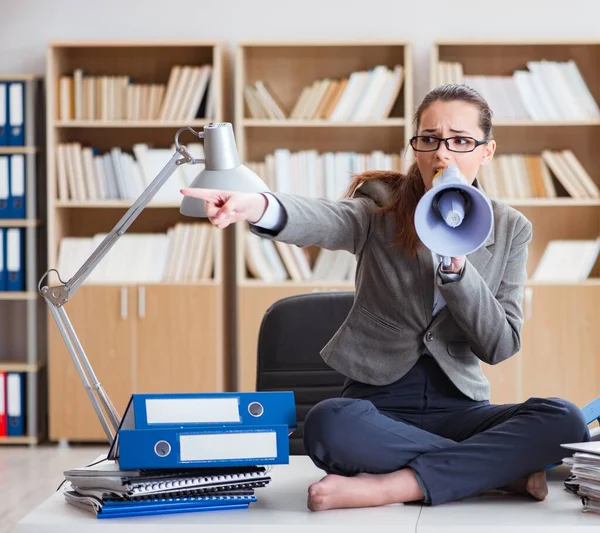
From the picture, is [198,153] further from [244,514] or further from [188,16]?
[244,514]

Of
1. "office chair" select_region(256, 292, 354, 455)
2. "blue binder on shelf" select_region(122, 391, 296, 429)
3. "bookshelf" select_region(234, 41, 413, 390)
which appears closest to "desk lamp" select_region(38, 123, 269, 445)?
"blue binder on shelf" select_region(122, 391, 296, 429)

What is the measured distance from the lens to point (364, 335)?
6.59ft

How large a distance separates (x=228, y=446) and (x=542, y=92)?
10.9 feet

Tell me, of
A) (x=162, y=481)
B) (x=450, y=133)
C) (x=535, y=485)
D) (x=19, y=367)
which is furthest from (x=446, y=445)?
(x=19, y=367)

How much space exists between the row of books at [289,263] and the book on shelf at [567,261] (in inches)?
35.9

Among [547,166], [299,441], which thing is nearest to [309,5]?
[547,166]

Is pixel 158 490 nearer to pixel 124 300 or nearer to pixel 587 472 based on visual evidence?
pixel 587 472

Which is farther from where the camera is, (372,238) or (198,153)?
(198,153)

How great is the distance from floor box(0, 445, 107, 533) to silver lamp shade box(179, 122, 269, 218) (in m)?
1.83

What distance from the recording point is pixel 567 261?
4551 millimetres

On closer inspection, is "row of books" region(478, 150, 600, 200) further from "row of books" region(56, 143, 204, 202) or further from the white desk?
the white desk

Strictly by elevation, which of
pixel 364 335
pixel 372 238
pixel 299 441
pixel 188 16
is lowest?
pixel 299 441

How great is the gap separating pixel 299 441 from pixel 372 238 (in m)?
0.64

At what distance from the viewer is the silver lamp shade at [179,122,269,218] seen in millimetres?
1744
